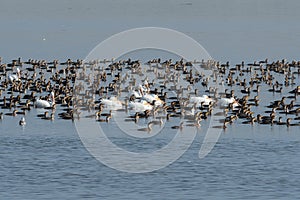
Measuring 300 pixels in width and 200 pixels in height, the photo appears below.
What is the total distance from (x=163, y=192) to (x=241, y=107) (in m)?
15.5

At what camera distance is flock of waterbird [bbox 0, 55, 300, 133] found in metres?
41.4

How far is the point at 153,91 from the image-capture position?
47875mm

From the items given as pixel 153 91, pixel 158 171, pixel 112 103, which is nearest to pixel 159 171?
pixel 158 171

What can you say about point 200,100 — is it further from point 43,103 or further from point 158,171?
point 158,171

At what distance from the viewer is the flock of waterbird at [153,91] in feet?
136

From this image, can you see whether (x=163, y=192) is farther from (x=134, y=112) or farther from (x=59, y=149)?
(x=134, y=112)

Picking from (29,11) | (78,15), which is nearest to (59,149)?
(78,15)

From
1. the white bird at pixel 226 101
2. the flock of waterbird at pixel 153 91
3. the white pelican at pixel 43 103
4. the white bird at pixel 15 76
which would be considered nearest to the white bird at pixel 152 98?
the flock of waterbird at pixel 153 91

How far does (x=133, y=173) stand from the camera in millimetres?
30609

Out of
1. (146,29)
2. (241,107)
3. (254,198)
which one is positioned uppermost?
(146,29)

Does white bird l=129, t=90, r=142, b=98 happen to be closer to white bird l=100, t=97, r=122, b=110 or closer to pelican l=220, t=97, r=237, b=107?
white bird l=100, t=97, r=122, b=110

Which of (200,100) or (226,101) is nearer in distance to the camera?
(226,101)

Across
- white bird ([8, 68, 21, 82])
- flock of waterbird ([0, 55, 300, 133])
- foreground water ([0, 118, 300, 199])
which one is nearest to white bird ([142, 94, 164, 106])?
flock of waterbird ([0, 55, 300, 133])

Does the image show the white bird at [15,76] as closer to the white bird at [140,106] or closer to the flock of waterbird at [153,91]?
the flock of waterbird at [153,91]
